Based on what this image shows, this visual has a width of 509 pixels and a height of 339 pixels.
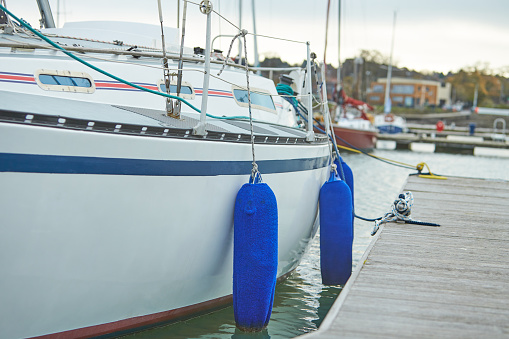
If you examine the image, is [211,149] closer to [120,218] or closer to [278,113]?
[120,218]

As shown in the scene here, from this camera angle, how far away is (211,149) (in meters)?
4.42

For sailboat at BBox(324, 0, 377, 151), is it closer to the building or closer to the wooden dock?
the wooden dock

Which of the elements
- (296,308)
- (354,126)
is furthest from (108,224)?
(354,126)

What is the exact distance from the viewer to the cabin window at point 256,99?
633cm

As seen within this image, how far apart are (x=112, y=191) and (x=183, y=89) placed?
2203mm

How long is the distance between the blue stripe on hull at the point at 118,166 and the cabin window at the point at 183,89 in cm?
114

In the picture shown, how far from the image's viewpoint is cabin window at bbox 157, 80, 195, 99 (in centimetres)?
562

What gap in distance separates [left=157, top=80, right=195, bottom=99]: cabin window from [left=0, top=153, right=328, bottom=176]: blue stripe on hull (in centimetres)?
114

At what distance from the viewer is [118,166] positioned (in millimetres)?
3807

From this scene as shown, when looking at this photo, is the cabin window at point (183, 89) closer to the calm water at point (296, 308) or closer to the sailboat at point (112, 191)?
the sailboat at point (112, 191)

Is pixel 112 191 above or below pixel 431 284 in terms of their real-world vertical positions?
above

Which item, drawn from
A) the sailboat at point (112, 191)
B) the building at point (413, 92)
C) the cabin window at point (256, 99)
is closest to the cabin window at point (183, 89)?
the sailboat at point (112, 191)

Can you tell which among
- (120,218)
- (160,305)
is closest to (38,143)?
(120,218)

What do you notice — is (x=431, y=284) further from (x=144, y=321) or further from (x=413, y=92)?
(x=413, y=92)
